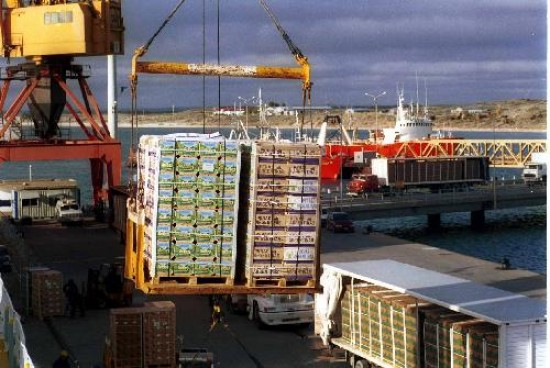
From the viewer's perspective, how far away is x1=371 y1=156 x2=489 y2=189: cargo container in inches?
2913

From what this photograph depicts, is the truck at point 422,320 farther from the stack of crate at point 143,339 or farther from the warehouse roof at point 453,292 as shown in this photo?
the stack of crate at point 143,339

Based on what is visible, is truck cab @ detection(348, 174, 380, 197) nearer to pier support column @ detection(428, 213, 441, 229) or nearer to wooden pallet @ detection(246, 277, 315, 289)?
pier support column @ detection(428, 213, 441, 229)

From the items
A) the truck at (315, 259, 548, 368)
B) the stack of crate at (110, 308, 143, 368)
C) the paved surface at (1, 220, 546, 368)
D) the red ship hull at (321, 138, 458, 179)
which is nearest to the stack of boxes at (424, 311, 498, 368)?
the truck at (315, 259, 548, 368)

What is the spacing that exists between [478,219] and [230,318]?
4122 centimetres

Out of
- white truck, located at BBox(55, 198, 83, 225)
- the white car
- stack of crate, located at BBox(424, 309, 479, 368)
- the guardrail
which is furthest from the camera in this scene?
the guardrail

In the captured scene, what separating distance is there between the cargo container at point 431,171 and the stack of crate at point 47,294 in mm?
48411

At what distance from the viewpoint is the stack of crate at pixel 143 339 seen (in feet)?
71.4

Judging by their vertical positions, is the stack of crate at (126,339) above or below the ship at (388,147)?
below

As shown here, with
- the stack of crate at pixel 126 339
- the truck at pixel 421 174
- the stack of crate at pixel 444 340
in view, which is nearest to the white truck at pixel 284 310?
the stack of crate at pixel 126 339

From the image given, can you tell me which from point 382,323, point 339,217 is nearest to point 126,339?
point 382,323

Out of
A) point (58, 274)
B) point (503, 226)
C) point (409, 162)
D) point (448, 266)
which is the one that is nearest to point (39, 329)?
point (58, 274)

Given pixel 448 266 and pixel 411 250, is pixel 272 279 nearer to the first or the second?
pixel 448 266

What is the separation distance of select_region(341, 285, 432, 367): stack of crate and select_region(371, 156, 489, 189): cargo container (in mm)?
52203

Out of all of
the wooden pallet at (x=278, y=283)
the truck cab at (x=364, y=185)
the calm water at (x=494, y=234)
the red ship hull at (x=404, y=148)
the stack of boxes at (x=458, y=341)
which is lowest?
the calm water at (x=494, y=234)
